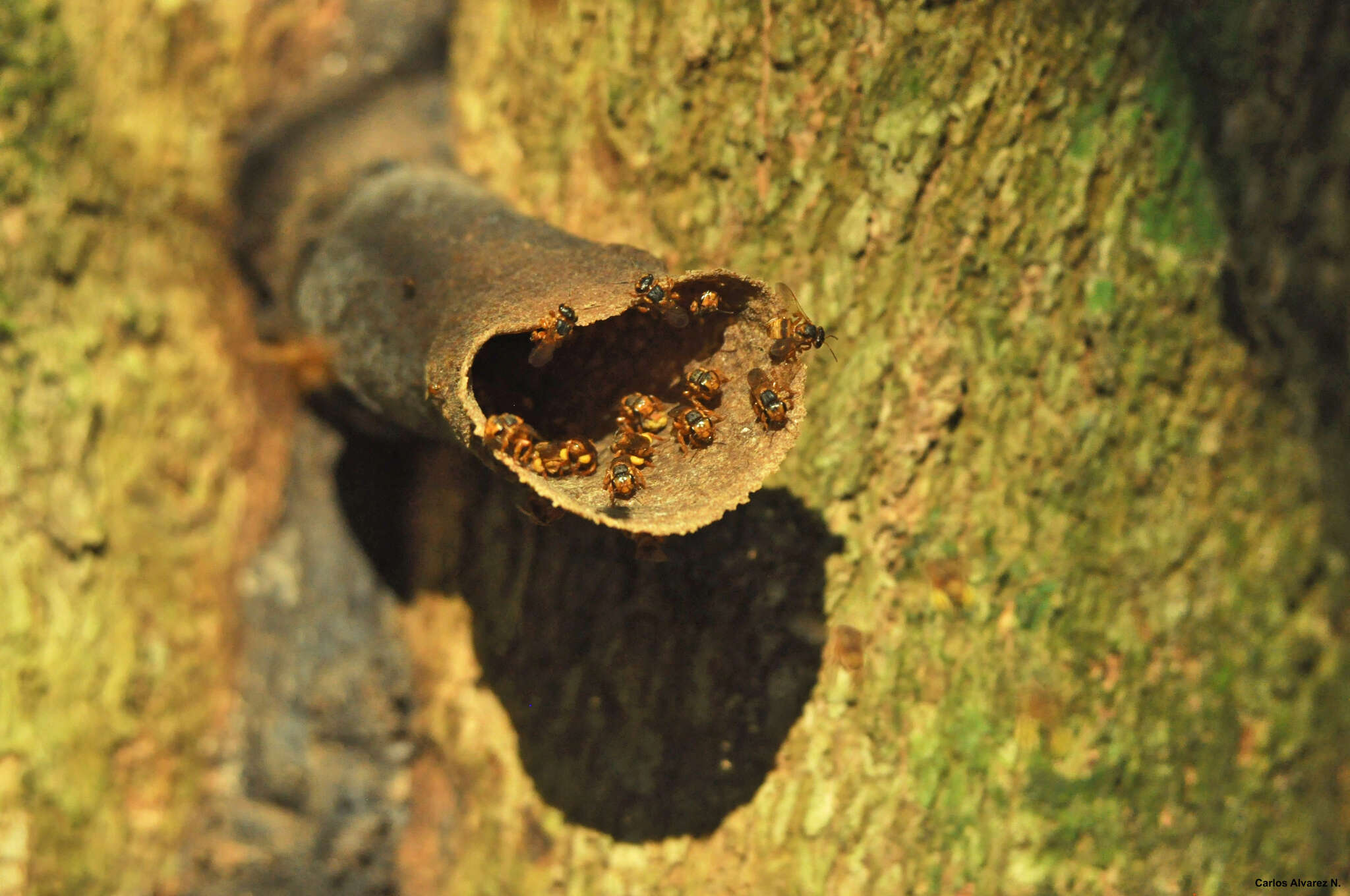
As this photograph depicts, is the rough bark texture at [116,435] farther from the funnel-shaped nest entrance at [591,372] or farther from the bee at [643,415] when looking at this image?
the bee at [643,415]

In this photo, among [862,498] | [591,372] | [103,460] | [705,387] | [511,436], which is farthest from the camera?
[103,460]

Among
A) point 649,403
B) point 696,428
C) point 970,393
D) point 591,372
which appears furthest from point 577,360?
point 970,393

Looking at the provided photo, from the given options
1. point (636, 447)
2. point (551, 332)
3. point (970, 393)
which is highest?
point (970, 393)

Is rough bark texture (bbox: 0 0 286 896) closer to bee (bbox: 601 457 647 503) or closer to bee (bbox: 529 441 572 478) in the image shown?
bee (bbox: 529 441 572 478)

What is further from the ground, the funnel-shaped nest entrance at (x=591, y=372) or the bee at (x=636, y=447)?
the funnel-shaped nest entrance at (x=591, y=372)

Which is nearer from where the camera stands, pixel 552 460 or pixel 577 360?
pixel 552 460

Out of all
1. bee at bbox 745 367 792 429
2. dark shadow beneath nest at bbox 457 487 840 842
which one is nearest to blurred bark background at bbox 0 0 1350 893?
dark shadow beneath nest at bbox 457 487 840 842

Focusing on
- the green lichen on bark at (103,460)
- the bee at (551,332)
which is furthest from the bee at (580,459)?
the green lichen on bark at (103,460)

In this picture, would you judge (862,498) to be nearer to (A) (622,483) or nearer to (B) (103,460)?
(A) (622,483)

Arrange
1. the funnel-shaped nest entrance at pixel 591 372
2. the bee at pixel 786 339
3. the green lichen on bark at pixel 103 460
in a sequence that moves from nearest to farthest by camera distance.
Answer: the bee at pixel 786 339, the funnel-shaped nest entrance at pixel 591 372, the green lichen on bark at pixel 103 460
